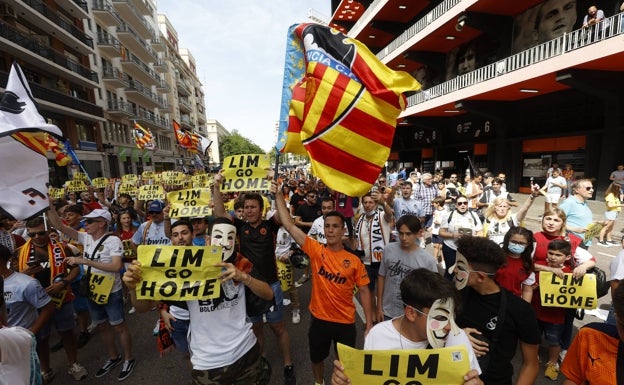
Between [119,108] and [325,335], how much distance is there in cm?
3391

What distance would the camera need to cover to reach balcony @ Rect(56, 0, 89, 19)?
75.2ft

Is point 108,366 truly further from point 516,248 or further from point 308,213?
point 516,248

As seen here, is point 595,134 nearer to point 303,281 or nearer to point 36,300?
point 303,281

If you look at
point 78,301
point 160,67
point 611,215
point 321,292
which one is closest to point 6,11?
point 78,301

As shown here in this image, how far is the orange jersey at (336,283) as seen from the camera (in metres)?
2.90

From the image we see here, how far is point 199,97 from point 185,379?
3457 inches

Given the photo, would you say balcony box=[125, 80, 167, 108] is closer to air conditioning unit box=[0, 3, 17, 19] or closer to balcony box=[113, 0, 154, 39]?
balcony box=[113, 0, 154, 39]

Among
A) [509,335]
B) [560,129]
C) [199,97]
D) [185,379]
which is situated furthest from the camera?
[199,97]

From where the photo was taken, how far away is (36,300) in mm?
2953

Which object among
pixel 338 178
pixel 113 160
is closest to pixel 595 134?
pixel 338 178

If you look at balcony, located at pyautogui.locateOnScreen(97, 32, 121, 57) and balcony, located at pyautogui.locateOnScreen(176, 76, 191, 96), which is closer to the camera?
balcony, located at pyautogui.locateOnScreen(97, 32, 121, 57)

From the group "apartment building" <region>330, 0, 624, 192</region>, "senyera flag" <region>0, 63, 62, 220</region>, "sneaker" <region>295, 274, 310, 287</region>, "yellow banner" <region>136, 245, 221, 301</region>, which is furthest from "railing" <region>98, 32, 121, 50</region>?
"yellow banner" <region>136, 245, 221, 301</region>

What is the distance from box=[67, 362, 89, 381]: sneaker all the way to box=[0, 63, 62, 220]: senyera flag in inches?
73.2

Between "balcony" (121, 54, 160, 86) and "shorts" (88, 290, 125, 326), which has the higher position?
"balcony" (121, 54, 160, 86)
